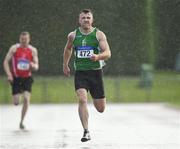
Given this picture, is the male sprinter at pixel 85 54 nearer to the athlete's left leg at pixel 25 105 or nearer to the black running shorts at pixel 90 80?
the black running shorts at pixel 90 80

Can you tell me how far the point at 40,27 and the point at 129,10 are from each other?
201 inches

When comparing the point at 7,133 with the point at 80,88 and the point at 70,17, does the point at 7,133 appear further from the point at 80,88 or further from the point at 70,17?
the point at 70,17

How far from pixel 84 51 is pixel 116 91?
18.3m

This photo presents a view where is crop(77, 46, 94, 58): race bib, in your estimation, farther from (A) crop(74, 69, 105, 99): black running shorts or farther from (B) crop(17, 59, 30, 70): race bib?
(B) crop(17, 59, 30, 70): race bib

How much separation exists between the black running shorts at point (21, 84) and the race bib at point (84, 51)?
4604 mm

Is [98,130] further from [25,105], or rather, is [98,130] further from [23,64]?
[23,64]

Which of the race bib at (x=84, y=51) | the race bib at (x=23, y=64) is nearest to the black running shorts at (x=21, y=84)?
the race bib at (x=23, y=64)

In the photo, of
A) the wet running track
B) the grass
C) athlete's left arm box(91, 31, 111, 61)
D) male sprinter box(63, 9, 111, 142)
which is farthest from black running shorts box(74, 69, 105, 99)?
the grass

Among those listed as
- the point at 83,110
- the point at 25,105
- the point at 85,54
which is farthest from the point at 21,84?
the point at 83,110

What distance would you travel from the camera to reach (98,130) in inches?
710

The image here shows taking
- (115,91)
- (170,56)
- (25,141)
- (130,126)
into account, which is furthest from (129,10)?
(25,141)

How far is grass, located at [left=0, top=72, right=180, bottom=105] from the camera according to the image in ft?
106

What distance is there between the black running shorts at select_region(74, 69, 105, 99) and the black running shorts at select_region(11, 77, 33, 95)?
4.17m

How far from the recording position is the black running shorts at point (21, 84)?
731 inches
